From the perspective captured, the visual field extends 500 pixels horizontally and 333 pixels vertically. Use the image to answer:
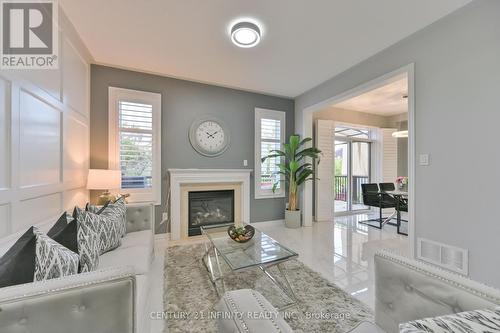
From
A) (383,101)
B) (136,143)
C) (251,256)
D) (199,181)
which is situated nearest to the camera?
(251,256)

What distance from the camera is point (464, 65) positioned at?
197 cm

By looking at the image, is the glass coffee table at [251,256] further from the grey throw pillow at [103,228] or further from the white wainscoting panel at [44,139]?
the white wainscoting panel at [44,139]

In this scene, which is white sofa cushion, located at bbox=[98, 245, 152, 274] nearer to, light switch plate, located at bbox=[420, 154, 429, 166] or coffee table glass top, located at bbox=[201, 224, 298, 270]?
coffee table glass top, located at bbox=[201, 224, 298, 270]

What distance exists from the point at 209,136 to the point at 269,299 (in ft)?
8.97

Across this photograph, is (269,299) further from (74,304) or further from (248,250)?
(74,304)

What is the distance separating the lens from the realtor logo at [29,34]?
1.51 metres

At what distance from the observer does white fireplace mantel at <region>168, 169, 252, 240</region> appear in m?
3.37

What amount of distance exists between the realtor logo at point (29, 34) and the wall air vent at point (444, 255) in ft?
12.8

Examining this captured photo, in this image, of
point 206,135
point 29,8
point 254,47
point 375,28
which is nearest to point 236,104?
point 206,135

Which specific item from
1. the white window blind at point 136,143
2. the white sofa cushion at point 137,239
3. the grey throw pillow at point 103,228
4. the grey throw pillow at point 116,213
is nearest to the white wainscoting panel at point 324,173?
the white window blind at point 136,143

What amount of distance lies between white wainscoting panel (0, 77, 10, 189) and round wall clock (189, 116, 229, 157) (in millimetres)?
2293

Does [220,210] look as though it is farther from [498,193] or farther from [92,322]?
[498,193]

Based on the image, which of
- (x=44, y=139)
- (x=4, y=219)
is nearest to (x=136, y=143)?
(x=44, y=139)

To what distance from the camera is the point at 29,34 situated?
1.76 m
